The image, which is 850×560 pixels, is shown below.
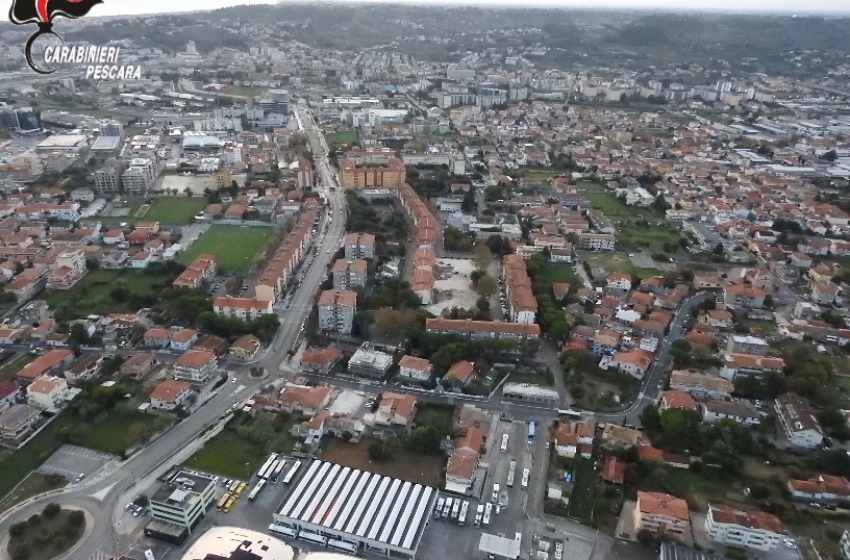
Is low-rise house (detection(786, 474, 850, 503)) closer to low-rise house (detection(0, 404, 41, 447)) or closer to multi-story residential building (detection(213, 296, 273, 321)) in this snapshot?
multi-story residential building (detection(213, 296, 273, 321))

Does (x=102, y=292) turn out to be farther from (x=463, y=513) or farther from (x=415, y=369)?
(x=463, y=513)

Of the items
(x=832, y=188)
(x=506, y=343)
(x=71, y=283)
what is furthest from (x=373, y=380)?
(x=832, y=188)

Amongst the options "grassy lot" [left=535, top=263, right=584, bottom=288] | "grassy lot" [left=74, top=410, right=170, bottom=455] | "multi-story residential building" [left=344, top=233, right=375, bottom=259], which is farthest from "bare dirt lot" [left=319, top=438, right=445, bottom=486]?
"multi-story residential building" [left=344, top=233, right=375, bottom=259]

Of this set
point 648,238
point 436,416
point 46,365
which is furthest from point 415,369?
point 648,238

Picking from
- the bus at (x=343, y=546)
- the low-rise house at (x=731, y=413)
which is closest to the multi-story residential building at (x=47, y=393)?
the bus at (x=343, y=546)

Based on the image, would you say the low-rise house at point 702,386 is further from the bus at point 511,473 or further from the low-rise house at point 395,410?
the low-rise house at point 395,410

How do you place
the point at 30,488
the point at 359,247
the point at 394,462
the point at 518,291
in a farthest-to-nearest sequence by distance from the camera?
the point at 359,247 → the point at 518,291 → the point at 394,462 → the point at 30,488

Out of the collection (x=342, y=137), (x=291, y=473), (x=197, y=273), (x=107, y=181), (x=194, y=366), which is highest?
(x=342, y=137)
